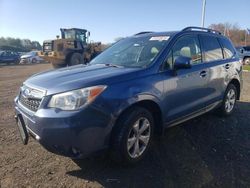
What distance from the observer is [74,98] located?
10.3 feet

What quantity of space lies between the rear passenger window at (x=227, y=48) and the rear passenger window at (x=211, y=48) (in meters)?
0.22

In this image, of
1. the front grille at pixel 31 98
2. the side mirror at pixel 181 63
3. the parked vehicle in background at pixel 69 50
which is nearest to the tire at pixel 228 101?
the side mirror at pixel 181 63

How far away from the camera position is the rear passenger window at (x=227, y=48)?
18.9 feet

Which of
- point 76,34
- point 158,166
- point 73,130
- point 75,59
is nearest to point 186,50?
point 158,166

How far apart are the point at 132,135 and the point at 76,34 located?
1919cm

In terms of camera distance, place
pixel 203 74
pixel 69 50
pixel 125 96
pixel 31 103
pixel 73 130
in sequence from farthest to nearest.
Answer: pixel 69 50
pixel 203 74
pixel 31 103
pixel 125 96
pixel 73 130

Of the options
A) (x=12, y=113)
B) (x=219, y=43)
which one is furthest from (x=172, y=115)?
(x=12, y=113)

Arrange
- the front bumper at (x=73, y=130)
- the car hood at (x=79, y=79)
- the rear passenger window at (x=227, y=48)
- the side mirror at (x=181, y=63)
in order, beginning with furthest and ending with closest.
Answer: the rear passenger window at (x=227, y=48) < the side mirror at (x=181, y=63) < the car hood at (x=79, y=79) < the front bumper at (x=73, y=130)

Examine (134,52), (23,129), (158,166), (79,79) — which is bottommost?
(158,166)

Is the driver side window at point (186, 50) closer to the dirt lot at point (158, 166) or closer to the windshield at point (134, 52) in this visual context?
the windshield at point (134, 52)

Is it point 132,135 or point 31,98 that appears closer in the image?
point 31,98

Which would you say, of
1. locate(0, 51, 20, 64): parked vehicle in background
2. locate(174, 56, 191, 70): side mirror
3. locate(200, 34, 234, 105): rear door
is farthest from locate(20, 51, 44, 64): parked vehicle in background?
locate(174, 56, 191, 70): side mirror

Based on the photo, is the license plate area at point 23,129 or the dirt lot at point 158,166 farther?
the license plate area at point 23,129

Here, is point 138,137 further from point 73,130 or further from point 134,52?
point 134,52
